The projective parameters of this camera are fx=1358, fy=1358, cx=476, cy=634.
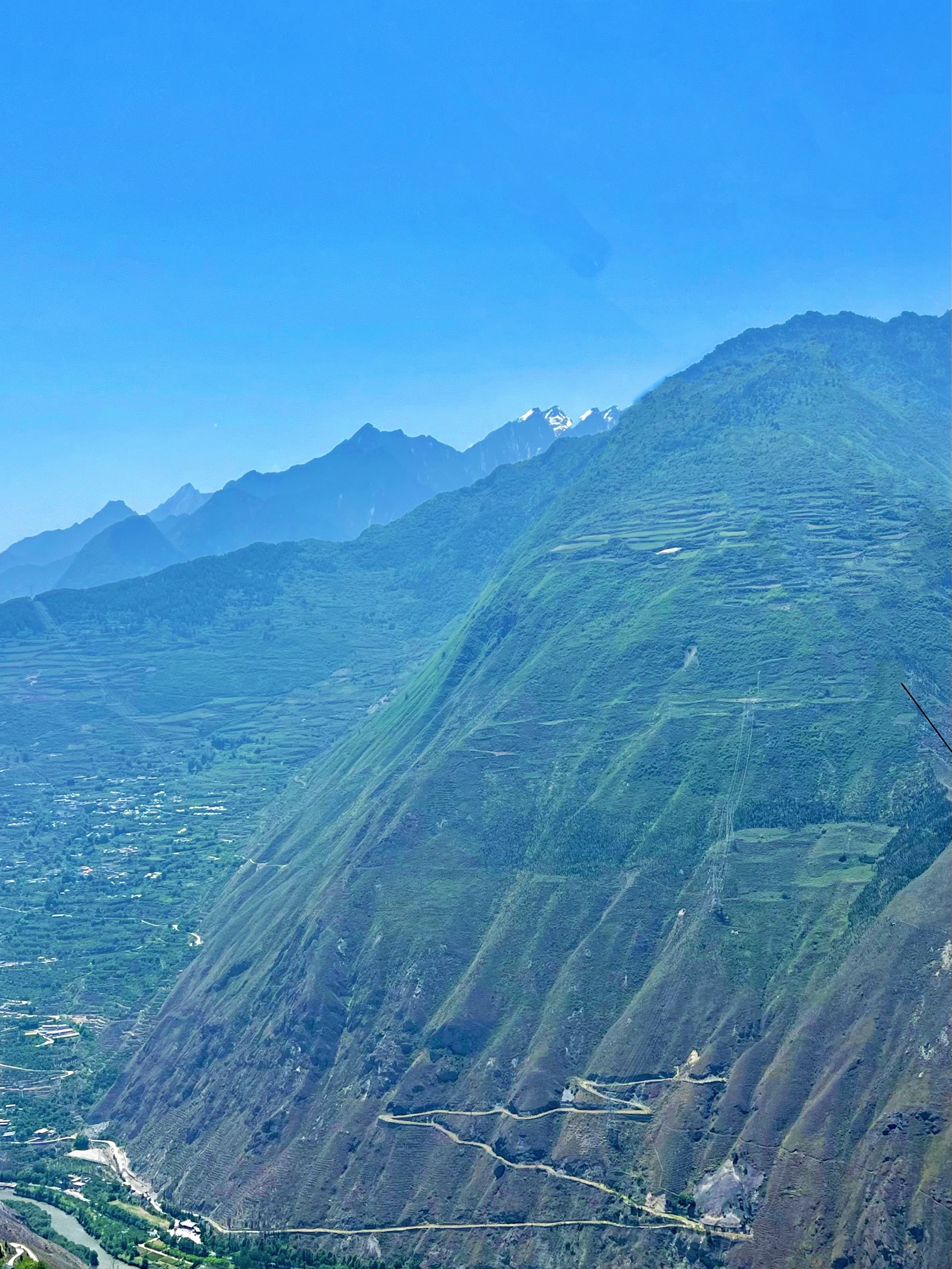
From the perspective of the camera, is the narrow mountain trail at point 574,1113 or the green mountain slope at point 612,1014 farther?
the green mountain slope at point 612,1014

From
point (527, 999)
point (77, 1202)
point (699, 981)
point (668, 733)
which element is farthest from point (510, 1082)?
point (668, 733)

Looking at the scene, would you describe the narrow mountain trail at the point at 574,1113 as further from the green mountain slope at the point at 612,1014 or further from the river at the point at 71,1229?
the river at the point at 71,1229

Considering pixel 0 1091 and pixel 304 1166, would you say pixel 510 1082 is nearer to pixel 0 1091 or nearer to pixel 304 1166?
pixel 304 1166

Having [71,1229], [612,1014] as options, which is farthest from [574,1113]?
[71,1229]

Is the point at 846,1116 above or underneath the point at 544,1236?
above

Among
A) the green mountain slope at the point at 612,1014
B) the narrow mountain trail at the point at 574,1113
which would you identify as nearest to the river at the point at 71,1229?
the green mountain slope at the point at 612,1014

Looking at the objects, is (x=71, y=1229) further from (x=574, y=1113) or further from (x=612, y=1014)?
(x=612, y=1014)

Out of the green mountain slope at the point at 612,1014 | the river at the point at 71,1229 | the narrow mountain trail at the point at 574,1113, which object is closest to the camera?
the narrow mountain trail at the point at 574,1113

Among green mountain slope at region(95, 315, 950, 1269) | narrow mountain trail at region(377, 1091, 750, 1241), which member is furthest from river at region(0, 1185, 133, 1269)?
narrow mountain trail at region(377, 1091, 750, 1241)
